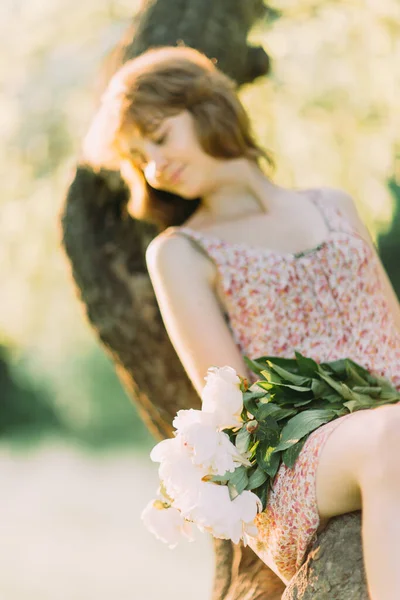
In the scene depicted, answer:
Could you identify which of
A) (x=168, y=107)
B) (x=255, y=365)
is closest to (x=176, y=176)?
(x=168, y=107)

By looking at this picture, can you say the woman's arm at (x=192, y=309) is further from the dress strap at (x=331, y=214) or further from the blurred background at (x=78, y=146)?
the blurred background at (x=78, y=146)

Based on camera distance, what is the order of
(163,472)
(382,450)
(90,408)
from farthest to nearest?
(90,408)
(163,472)
(382,450)

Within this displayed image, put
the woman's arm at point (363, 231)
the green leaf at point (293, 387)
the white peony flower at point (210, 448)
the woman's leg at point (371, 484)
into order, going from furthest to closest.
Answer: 1. the woman's arm at point (363, 231)
2. the green leaf at point (293, 387)
3. the white peony flower at point (210, 448)
4. the woman's leg at point (371, 484)

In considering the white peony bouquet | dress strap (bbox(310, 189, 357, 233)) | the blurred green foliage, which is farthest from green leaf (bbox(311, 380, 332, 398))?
the blurred green foliage

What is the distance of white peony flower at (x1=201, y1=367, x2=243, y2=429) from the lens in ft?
6.20

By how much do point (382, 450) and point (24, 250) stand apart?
470cm

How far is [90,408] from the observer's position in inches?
420

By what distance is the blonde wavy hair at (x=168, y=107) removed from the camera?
7.97 ft

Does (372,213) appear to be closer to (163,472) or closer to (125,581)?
(125,581)

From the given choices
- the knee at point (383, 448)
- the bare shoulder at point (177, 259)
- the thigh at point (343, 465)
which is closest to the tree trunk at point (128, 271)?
the bare shoulder at point (177, 259)

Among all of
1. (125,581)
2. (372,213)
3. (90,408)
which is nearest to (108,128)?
(372,213)

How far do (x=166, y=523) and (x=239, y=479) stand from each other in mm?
204

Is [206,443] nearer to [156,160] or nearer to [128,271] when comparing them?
[156,160]

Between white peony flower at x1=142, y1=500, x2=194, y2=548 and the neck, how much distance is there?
0.96 meters
